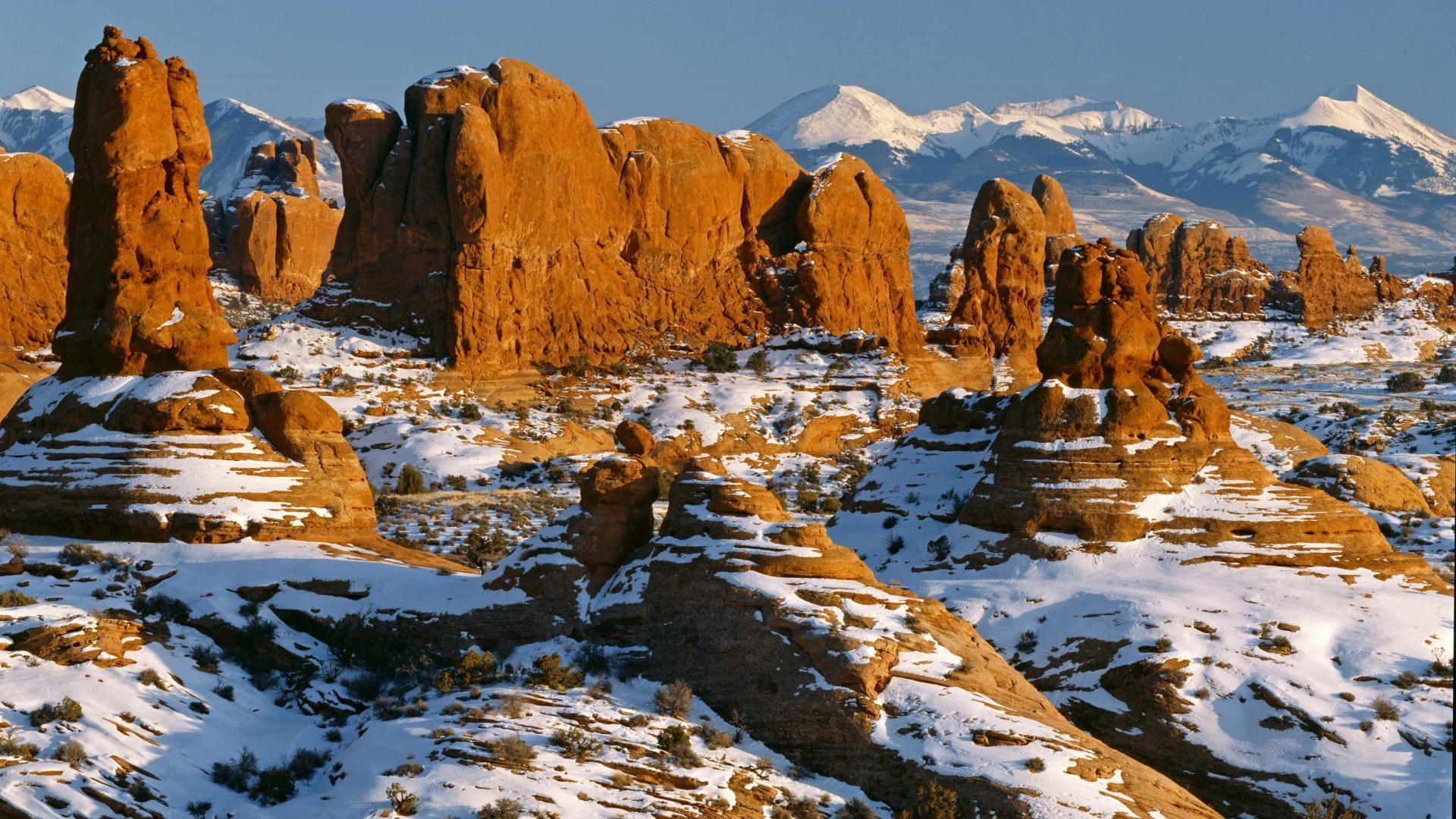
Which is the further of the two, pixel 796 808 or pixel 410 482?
pixel 410 482

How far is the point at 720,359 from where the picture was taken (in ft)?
228

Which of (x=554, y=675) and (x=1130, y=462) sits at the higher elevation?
(x=1130, y=462)

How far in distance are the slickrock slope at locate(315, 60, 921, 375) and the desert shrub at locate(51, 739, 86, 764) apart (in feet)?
143

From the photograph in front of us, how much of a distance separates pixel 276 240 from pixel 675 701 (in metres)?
88.2

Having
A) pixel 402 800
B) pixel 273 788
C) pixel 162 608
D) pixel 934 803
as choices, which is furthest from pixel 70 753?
pixel 934 803

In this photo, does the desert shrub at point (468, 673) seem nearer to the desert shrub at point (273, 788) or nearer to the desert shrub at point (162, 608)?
the desert shrub at point (273, 788)

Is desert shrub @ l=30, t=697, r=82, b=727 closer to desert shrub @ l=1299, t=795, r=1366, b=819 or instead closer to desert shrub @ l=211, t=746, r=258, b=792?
desert shrub @ l=211, t=746, r=258, b=792

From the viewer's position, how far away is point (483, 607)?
89.1ft

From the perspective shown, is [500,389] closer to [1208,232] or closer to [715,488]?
[715,488]

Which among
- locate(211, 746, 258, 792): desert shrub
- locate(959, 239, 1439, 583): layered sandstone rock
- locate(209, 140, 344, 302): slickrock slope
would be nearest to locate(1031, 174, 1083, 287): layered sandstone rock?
locate(209, 140, 344, 302): slickrock slope

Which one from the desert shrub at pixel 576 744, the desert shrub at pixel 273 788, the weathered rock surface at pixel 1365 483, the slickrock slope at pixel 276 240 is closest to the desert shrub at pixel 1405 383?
the weathered rock surface at pixel 1365 483

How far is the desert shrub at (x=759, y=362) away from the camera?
227ft

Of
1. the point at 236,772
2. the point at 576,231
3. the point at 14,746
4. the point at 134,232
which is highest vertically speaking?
the point at 576,231

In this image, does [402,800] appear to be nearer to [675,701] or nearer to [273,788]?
[273,788]
